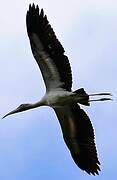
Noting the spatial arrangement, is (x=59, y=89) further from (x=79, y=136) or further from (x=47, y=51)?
(x=79, y=136)

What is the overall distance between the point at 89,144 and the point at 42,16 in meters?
3.74

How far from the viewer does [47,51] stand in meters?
26.8

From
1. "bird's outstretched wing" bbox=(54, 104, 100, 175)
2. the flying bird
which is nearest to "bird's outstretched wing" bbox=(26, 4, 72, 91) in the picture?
the flying bird

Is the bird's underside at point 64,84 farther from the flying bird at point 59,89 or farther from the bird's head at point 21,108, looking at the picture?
the bird's head at point 21,108

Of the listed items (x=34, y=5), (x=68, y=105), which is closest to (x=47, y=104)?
(x=68, y=105)

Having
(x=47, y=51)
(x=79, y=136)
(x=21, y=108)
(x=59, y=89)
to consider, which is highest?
(x=47, y=51)

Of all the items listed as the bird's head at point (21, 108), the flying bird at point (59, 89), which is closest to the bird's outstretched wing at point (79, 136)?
the flying bird at point (59, 89)

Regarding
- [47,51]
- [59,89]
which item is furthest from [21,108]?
[47,51]

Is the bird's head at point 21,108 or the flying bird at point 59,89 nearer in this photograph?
the flying bird at point 59,89

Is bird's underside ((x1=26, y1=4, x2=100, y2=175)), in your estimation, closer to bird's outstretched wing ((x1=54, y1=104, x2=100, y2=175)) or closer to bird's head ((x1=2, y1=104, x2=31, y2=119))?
bird's outstretched wing ((x1=54, y1=104, x2=100, y2=175))

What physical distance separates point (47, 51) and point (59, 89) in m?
1.04

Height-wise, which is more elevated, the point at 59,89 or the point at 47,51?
the point at 47,51

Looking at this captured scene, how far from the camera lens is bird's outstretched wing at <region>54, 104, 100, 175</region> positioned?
90.1 ft

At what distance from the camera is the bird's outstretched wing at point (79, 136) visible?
27.5 m
